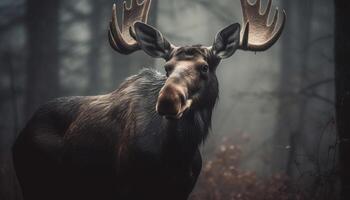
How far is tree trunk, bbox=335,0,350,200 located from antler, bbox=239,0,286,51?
1352 millimetres

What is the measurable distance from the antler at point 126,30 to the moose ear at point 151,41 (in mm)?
197

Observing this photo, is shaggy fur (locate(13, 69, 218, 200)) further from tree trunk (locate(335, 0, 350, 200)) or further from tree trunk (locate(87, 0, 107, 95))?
tree trunk (locate(87, 0, 107, 95))

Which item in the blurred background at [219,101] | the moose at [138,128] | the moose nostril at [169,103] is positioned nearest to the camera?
the moose nostril at [169,103]

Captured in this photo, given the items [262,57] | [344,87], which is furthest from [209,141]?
[262,57]

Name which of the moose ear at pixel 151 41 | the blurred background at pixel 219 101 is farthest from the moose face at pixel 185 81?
the blurred background at pixel 219 101

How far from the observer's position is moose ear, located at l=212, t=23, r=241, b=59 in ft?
19.2

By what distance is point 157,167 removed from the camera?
5449mm

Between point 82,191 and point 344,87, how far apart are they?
4281 millimetres

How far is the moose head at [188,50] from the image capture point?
16.3 feet

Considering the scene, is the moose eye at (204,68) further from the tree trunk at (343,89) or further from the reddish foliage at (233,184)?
the reddish foliage at (233,184)

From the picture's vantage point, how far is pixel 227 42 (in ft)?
19.5

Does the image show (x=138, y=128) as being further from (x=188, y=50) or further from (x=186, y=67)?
(x=188, y=50)

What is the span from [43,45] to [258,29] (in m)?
8.63

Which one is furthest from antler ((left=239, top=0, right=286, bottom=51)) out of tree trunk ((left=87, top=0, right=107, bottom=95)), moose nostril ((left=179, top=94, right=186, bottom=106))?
tree trunk ((left=87, top=0, right=107, bottom=95))
